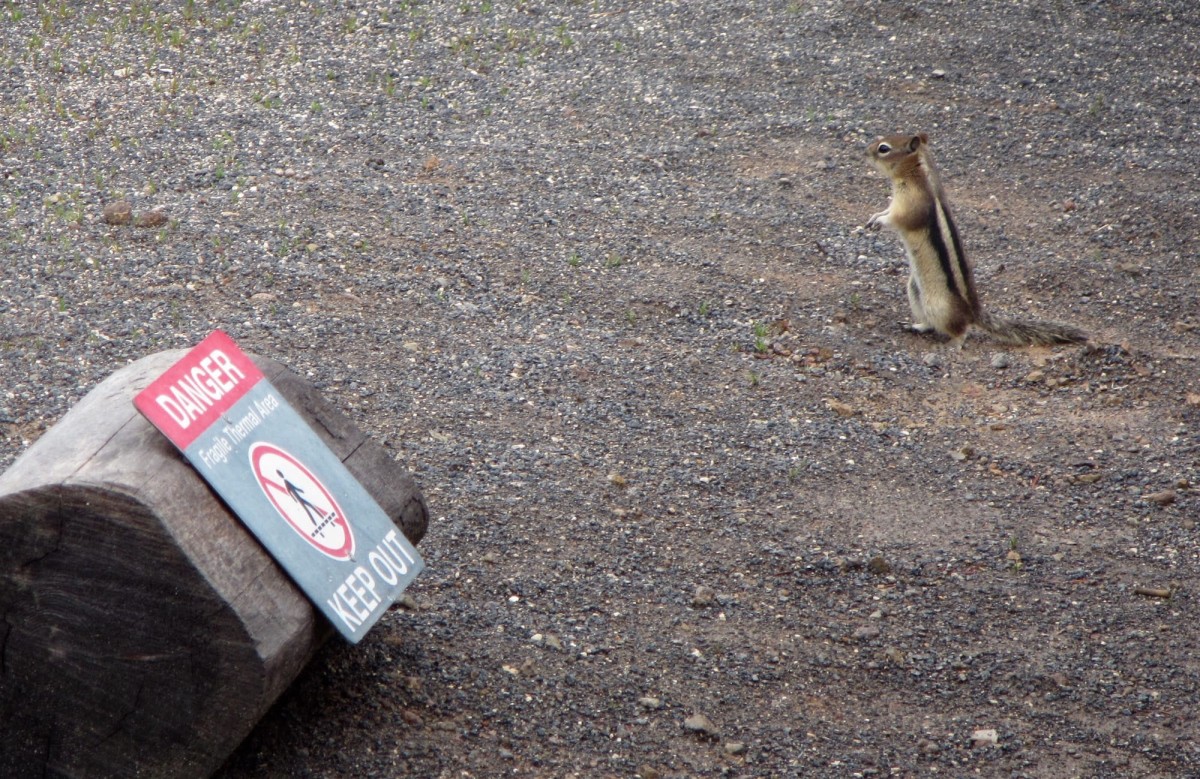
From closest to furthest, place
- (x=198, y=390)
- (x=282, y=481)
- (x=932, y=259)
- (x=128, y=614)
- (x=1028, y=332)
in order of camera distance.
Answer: (x=128, y=614)
(x=198, y=390)
(x=282, y=481)
(x=1028, y=332)
(x=932, y=259)

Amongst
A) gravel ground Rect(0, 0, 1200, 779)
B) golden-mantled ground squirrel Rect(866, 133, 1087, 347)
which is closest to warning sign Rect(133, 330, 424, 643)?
gravel ground Rect(0, 0, 1200, 779)

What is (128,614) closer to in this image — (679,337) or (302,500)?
(302,500)

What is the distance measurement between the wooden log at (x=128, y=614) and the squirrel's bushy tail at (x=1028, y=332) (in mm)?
3331

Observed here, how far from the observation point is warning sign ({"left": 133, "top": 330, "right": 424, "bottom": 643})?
98.3 inches

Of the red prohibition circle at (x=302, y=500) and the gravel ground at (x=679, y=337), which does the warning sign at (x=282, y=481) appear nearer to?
the red prohibition circle at (x=302, y=500)

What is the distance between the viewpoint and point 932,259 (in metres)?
5.02

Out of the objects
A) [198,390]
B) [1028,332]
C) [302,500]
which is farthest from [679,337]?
[198,390]

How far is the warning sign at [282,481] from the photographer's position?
8.20 feet

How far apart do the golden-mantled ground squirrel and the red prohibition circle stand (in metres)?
3.06

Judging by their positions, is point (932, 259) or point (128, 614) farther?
point (932, 259)

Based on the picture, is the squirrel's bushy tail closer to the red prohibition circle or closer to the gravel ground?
the gravel ground

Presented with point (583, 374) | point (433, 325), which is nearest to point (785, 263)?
point (583, 374)

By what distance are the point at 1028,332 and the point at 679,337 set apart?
1435mm

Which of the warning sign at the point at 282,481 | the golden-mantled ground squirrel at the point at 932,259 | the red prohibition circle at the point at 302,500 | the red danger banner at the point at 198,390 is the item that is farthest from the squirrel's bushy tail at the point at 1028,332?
the red danger banner at the point at 198,390
